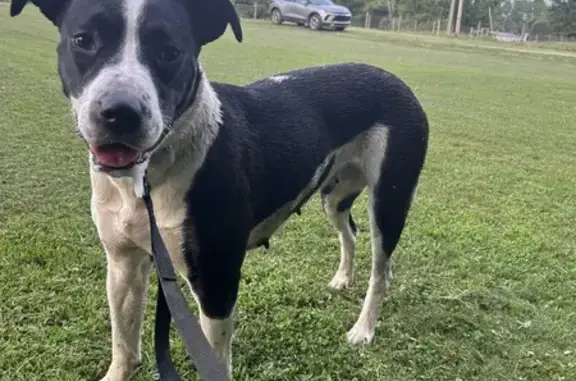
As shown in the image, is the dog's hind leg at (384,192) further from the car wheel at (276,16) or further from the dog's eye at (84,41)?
the car wheel at (276,16)

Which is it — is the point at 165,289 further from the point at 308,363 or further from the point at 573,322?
the point at 573,322

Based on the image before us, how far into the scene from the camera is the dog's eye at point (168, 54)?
223cm

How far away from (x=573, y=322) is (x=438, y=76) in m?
12.9

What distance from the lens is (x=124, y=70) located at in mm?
2074

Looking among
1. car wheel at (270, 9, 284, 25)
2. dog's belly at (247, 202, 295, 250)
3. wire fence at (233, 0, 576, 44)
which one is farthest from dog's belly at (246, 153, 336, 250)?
wire fence at (233, 0, 576, 44)

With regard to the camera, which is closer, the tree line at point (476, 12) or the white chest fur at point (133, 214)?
the white chest fur at point (133, 214)

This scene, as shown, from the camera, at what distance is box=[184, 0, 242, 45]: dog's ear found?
2.53m

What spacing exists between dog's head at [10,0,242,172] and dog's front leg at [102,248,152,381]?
0.88m

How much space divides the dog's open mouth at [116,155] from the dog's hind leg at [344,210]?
184cm

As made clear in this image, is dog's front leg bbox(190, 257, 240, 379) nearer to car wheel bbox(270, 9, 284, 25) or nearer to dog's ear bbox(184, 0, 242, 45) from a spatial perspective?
dog's ear bbox(184, 0, 242, 45)

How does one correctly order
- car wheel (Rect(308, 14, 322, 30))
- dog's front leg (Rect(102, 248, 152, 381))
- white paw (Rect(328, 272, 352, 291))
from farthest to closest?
car wheel (Rect(308, 14, 322, 30)) → white paw (Rect(328, 272, 352, 291)) → dog's front leg (Rect(102, 248, 152, 381))

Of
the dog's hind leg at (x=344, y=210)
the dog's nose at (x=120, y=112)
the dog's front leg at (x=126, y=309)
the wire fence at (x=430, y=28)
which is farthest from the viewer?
the wire fence at (x=430, y=28)

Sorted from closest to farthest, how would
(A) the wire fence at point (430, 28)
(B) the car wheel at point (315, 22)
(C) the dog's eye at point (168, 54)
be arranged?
(C) the dog's eye at point (168, 54)
(B) the car wheel at point (315, 22)
(A) the wire fence at point (430, 28)

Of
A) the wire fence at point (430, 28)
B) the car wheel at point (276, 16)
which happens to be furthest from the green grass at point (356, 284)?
the wire fence at point (430, 28)
